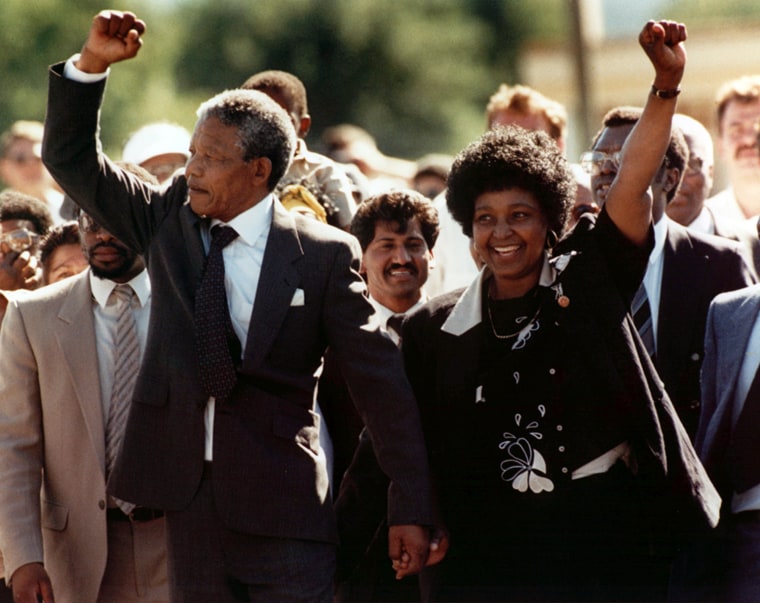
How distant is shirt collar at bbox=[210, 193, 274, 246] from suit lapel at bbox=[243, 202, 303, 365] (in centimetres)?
4

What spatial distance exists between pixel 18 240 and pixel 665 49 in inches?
147

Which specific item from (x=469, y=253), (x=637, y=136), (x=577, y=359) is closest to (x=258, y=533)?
(x=577, y=359)

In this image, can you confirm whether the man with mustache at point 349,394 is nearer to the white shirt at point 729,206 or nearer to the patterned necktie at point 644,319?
the patterned necktie at point 644,319

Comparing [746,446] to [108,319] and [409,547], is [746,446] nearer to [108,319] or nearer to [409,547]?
[409,547]

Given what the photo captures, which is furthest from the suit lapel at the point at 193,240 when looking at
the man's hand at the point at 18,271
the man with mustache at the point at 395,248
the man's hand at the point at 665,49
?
the man's hand at the point at 18,271

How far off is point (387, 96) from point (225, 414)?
158 ft

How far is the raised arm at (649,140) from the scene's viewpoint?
538cm

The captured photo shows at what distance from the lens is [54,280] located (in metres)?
7.64

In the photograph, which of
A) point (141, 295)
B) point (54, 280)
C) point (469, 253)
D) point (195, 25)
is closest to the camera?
point (141, 295)

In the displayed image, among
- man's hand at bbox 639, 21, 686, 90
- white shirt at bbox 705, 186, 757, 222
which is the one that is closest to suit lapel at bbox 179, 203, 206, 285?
man's hand at bbox 639, 21, 686, 90

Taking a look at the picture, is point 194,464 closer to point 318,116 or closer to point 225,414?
point 225,414

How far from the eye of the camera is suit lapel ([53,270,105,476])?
6.31 metres

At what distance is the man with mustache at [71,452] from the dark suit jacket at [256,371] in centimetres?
64

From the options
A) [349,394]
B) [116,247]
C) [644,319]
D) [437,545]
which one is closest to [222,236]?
[116,247]
